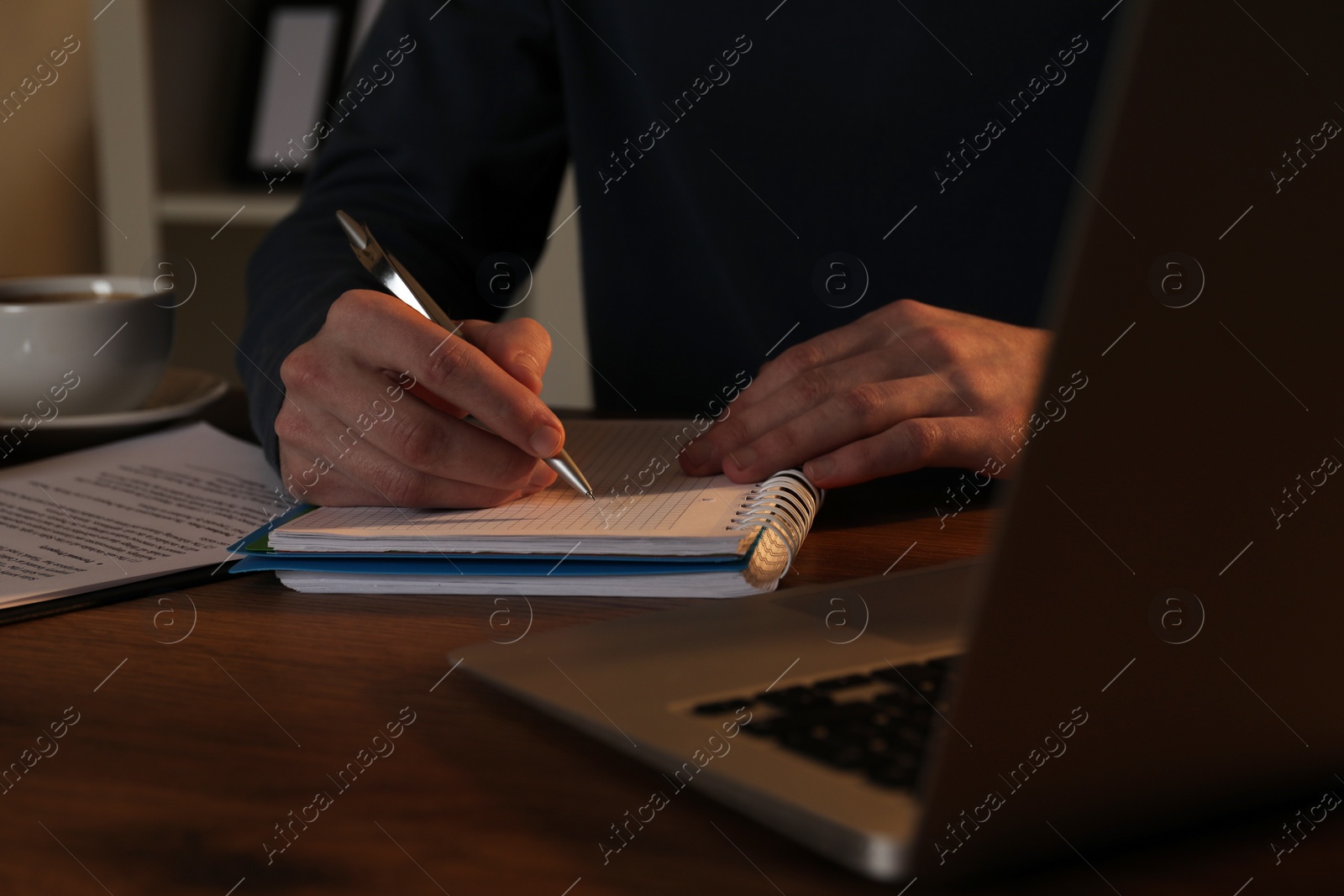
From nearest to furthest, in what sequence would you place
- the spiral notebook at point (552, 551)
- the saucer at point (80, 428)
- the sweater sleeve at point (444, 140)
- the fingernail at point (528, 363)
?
1. the spiral notebook at point (552, 551)
2. the fingernail at point (528, 363)
3. the saucer at point (80, 428)
4. the sweater sleeve at point (444, 140)

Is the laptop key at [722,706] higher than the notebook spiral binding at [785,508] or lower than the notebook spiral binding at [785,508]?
lower

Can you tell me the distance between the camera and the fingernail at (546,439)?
613mm

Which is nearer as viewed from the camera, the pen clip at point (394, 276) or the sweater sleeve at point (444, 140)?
the pen clip at point (394, 276)

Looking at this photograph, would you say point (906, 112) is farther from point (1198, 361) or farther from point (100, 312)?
point (1198, 361)

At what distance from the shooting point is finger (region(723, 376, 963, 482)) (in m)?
0.66

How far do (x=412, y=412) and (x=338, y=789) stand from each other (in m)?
0.30

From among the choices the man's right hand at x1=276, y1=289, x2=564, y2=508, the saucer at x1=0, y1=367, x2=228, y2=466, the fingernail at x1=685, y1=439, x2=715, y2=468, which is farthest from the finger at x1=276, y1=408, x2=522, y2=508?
the saucer at x1=0, y1=367, x2=228, y2=466

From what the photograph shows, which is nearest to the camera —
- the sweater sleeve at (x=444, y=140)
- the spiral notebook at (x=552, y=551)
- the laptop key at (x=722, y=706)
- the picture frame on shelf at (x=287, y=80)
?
the laptop key at (x=722, y=706)

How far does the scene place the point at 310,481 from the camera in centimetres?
67

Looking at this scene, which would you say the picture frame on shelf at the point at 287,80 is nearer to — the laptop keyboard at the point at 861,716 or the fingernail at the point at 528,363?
the fingernail at the point at 528,363

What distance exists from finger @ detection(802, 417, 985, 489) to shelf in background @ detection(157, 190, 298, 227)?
5.27 feet

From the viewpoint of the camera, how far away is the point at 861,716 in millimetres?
339

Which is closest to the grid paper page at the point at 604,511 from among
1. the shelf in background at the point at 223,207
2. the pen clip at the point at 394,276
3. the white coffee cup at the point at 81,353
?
the pen clip at the point at 394,276

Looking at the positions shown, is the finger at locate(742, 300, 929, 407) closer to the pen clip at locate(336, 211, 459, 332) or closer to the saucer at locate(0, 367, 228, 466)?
the pen clip at locate(336, 211, 459, 332)
